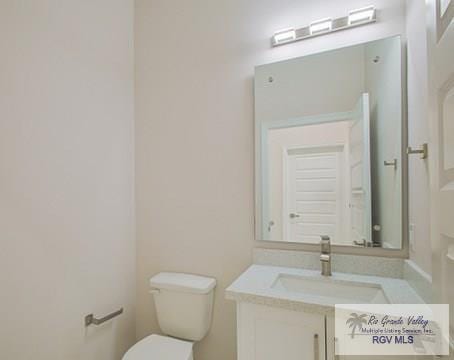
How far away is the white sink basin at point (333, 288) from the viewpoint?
1164 mm

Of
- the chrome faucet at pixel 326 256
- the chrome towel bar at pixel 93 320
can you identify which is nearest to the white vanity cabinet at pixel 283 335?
the chrome faucet at pixel 326 256

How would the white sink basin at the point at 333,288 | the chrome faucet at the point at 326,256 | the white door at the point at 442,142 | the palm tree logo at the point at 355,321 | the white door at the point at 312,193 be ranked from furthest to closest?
the white door at the point at 312,193 < the chrome faucet at the point at 326,256 < the white sink basin at the point at 333,288 < the palm tree logo at the point at 355,321 < the white door at the point at 442,142

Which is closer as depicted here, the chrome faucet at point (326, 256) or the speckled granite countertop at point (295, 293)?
the speckled granite countertop at point (295, 293)

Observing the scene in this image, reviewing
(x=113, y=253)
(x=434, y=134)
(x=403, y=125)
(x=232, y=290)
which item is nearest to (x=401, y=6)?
(x=403, y=125)

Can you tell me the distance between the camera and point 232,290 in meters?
1.12

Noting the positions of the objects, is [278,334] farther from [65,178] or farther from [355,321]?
[65,178]

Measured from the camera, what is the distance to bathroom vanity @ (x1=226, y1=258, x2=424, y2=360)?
39.1 inches

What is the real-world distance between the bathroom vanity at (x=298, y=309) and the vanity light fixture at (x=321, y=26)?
129 centimetres

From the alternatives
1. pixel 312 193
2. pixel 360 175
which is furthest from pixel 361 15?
pixel 312 193

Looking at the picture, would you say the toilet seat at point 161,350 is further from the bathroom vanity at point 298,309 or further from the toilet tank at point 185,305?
the bathroom vanity at point 298,309

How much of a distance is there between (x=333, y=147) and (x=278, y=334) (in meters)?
0.95

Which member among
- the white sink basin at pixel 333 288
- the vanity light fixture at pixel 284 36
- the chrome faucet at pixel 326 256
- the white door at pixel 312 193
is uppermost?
the vanity light fixture at pixel 284 36

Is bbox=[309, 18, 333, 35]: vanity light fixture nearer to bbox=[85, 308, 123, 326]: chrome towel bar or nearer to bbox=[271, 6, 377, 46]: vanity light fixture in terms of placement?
bbox=[271, 6, 377, 46]: vanity light fixture

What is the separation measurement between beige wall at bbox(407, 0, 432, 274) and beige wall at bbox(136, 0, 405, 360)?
0.30 m
